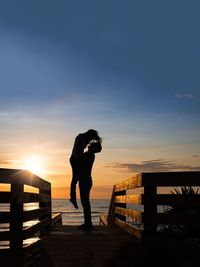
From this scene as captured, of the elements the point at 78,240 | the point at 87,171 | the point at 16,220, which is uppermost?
the point at 87,171

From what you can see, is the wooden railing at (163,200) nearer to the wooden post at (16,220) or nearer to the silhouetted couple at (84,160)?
the wooden post at (16,220)

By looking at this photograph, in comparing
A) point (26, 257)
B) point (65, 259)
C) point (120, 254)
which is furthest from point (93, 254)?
point (120, 254)

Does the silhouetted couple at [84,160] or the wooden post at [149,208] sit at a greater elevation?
the silhouetted couple at [84,160]

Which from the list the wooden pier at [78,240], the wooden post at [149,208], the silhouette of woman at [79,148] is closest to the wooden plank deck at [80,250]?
the wooden pier at [78,240]

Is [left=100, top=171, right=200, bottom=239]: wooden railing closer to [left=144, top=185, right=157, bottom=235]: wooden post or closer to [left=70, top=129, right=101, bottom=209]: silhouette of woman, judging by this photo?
[left=144, top=185, right=157, bottom=235]: wooden post

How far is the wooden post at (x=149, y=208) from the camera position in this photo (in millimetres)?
7320

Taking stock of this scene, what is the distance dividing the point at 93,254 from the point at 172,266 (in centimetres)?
322

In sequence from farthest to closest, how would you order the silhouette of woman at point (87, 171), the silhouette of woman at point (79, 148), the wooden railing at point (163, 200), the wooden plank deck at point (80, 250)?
the silhouette of woman at point (87, 171) < the silhouette of woman at point (79, 148) < the wooden railing at point (163, 200) < the wooden plank deck at point (80, 250)

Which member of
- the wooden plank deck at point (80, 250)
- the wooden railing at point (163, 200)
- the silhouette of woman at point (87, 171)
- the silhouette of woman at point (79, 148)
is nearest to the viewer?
the wooden plank deck at point (80, 250)

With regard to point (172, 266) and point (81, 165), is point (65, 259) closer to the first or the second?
point (172, 266)

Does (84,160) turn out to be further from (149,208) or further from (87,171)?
(149,208)

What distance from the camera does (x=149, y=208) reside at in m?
7.36

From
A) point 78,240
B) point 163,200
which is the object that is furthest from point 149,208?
point 78,240

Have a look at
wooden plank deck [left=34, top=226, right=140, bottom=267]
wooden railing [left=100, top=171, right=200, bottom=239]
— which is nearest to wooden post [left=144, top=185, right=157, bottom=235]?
wooden railing [left=100, top=171, right=200, bottom=239]
